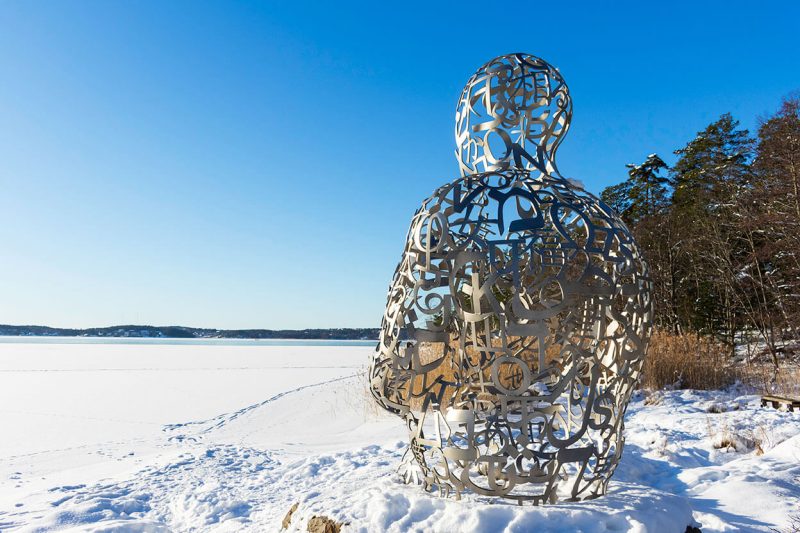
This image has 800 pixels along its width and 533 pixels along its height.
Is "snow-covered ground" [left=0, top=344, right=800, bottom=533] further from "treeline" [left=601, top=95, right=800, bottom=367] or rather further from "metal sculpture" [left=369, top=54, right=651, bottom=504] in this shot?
"treeline" [left=601, top=95, right=800, bottom=367]

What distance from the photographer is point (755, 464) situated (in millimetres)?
4379

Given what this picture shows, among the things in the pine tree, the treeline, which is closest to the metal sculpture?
the treeline

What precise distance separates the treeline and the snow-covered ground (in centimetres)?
520

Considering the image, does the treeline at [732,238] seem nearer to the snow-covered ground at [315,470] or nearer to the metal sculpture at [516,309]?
the snow-covered ground at [315,470]

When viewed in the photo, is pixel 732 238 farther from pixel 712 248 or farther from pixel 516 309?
pixel 516 309

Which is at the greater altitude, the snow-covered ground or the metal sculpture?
the metal sculpture

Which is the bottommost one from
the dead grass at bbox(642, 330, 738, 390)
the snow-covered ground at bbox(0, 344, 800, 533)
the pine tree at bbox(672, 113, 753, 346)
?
the snow-covered ground at bbox(0, 344, 800, 533)

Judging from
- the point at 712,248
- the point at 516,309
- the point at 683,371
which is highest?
the point at 712,248

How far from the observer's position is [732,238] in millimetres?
16016

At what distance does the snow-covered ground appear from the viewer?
113 inches

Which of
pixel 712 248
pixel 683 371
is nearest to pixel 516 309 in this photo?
pixel 683 371

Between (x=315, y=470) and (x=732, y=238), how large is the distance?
1562 centimetres

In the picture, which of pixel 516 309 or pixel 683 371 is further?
pixel 683 371

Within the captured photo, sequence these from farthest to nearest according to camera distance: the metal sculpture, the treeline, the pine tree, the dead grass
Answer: the pine tree, the treeline, the dead grass, the metal sculpture
